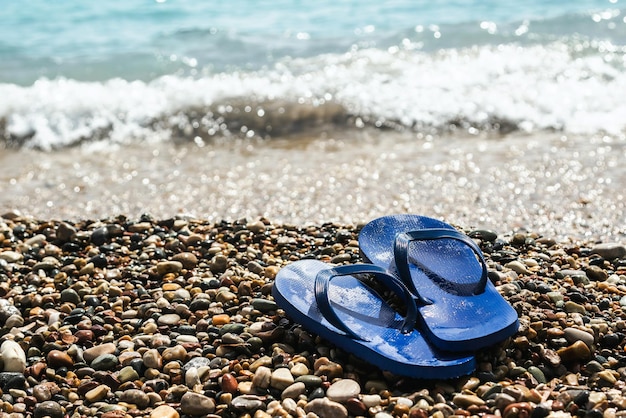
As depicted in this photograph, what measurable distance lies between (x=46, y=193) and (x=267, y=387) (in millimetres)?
3024

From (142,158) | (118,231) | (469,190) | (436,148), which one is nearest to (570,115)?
(436,148)

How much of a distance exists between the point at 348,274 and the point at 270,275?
2.30ft

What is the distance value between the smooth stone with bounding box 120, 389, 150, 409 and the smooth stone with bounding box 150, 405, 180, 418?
66 millimetres

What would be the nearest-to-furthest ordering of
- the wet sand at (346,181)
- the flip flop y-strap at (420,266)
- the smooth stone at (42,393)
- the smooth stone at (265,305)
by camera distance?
the smooth stone at (42,393)
the flip flop y-strap at (420,266)
the smooth stone at (265,305)
the wet sand at (346,181)

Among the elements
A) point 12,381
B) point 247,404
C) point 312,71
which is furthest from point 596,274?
point 312,71

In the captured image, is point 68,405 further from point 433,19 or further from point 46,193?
point 433,19

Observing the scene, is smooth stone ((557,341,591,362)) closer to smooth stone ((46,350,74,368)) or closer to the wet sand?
the wet sand

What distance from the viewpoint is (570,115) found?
587 centimetres

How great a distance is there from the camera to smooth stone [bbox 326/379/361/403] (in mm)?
2180

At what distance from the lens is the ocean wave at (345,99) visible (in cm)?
603

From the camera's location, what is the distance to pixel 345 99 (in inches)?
255

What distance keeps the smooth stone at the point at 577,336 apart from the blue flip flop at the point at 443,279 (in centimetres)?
20

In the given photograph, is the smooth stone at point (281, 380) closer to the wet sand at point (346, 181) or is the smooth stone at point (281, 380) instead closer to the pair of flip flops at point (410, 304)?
the pair of flip flops at point (410, 304)

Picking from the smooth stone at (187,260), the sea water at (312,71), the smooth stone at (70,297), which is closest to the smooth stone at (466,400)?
the smooth stone at (187,260)
